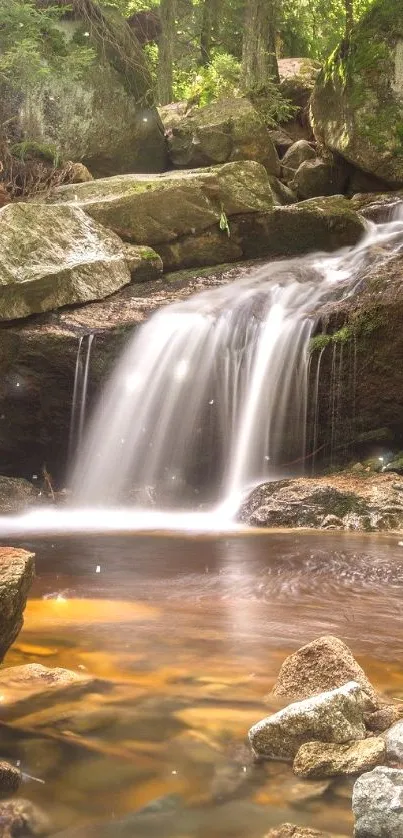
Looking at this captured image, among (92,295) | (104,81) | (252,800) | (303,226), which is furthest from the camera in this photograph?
(104,81)

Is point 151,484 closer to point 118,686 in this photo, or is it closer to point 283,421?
point 283,421

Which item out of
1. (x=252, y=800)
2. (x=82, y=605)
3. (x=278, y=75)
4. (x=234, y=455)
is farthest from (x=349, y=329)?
(x=278, y=75)

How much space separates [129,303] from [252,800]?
903 cm

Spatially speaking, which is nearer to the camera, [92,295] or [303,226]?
[92,295]

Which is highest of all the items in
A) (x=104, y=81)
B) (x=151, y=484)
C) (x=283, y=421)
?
(x=104, y=81)

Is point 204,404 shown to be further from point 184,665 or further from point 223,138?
point 223,138

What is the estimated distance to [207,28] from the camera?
66.3 ft

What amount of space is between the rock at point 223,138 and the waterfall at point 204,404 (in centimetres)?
624

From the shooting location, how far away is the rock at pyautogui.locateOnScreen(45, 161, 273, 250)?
11844 millimetres

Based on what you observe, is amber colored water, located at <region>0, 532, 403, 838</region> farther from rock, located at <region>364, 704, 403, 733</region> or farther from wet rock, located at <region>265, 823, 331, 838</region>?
rock, located at <region>364, 704, 403, 733</region>

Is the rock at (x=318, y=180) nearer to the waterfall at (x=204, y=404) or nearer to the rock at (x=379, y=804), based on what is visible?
the waterfall at (x=204, y=404)

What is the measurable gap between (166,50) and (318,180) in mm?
6779

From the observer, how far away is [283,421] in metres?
8.84

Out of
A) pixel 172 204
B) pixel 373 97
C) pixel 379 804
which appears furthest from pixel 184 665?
pixel 373 97
